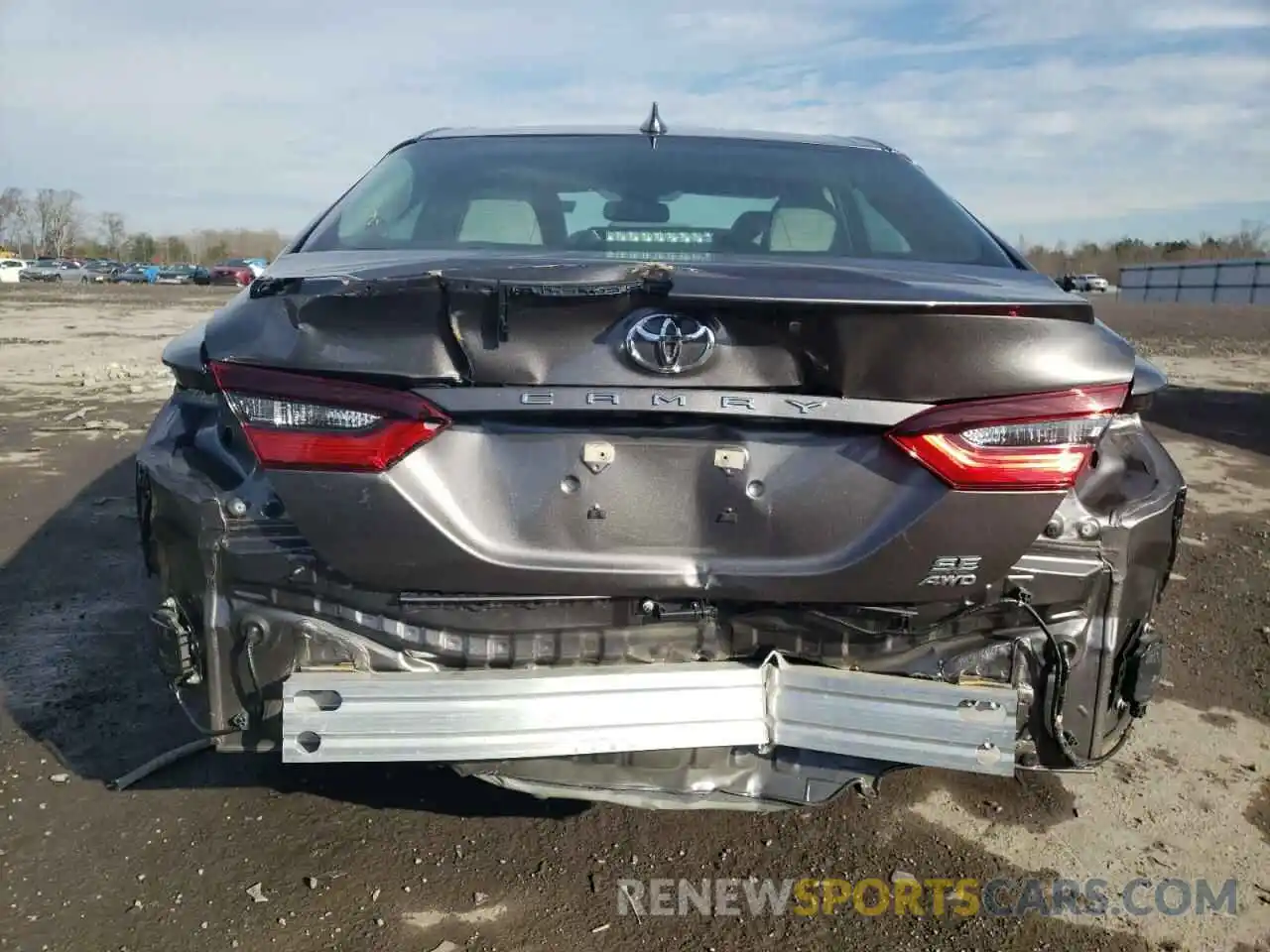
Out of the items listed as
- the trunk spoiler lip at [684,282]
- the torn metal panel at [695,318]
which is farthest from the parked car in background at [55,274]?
the torn metal panel at [695,318]

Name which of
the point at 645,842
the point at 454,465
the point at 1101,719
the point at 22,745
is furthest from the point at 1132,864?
the point at 22,745

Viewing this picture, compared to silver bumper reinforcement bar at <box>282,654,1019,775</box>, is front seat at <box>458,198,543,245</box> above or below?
above

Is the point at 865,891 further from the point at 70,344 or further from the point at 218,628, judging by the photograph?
the point at 70,344

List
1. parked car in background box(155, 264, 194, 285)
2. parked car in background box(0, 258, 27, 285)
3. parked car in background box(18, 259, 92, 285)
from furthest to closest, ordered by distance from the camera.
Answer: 1. parked car in background box(155, 264, 194, 285)
2. parked car in background box(18, 259, 92, 285)
3. parked car in background box(0, 258, 27, 285)

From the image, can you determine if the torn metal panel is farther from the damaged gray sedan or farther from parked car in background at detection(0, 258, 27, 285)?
parked car in background at detection(0, 258, 27, 285)

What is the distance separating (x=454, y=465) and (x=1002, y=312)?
1.12 m

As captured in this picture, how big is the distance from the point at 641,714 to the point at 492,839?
2.84ft

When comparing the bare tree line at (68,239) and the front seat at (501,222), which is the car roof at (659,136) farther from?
the bare tree line at (68,239)

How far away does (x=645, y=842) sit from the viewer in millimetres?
2684

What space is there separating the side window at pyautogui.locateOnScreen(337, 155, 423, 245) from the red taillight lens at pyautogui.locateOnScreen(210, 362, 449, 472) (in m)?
0.76

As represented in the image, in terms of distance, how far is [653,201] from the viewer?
2908 mm

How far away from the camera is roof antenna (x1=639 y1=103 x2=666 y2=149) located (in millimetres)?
3227

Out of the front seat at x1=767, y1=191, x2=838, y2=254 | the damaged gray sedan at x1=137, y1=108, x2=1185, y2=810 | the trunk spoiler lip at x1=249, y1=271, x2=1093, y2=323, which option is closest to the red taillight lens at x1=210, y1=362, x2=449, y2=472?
the damaged gray sedan at x1=137, y1=108, x2=1185, y2=810

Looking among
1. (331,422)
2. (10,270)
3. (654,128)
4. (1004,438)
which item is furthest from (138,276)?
(1004,438)
